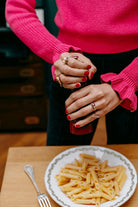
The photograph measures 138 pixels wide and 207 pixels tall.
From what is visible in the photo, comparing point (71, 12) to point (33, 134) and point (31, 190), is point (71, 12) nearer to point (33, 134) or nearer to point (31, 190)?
point (31, 190)

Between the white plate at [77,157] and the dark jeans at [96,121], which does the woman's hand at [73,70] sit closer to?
the dark jeans at [96,121]

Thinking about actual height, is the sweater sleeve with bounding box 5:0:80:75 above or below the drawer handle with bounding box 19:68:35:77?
above

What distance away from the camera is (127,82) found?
70 centimetres

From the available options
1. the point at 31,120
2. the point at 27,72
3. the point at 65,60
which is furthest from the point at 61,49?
the point at 31,120

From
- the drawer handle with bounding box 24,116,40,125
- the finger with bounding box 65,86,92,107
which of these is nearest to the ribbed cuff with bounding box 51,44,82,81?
the finger with bounding box 65,86,92,107

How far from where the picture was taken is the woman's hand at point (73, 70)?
67 centimetres

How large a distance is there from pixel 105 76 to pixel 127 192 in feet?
1.12

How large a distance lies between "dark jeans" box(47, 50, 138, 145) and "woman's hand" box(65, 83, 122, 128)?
0.51 feet

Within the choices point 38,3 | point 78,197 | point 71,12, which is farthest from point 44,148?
point 38,3

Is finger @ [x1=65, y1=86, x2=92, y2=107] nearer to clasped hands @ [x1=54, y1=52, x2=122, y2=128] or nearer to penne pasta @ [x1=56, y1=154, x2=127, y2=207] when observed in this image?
clasped hands @ [x1=54, y1=52, x2=122, y2=128]

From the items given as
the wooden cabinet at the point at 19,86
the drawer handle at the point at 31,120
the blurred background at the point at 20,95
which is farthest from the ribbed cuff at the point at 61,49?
the drawer handle at the point at 31,120

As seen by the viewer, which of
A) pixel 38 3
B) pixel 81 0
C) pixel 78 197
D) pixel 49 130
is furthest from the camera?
pixel 38 3

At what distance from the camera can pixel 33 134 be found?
6.69 feet

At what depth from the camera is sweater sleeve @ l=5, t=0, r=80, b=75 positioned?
2.61 ft
